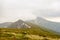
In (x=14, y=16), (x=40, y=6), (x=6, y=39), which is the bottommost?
(x=6, y=39)

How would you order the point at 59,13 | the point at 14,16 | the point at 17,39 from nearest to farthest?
1. the point at 17,39
2. the point at 14,16
3. the point at 59,13

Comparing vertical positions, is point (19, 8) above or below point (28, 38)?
above

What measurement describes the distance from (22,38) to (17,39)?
3.16ft

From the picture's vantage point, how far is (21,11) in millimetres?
44625

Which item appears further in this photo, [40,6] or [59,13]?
[59,13]

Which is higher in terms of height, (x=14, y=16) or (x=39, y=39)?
(x=14, y=16)

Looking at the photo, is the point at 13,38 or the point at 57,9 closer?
the point at 13,38

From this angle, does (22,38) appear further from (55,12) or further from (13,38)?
(55,12)

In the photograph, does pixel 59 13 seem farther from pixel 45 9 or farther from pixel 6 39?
pixel 6 39

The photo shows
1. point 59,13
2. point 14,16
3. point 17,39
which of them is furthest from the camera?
point 59,13

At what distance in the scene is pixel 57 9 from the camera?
48812 millimetres

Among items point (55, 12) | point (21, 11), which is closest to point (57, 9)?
point (55, 12)

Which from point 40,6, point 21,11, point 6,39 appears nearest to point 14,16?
point 21,11

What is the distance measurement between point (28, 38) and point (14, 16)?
2192 centimetres
